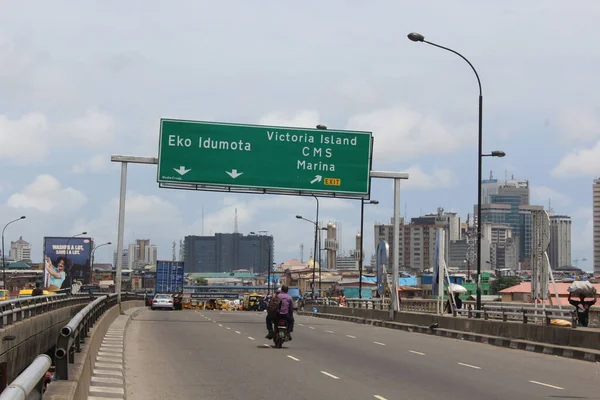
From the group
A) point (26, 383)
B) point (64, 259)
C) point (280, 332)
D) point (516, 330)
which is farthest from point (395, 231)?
point (64, 259)

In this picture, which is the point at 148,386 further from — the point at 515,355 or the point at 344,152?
the point at 344,152

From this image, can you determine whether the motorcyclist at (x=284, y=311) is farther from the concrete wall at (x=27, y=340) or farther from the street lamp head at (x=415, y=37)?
the street lamp head at (x=415, y=37)

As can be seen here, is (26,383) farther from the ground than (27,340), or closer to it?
farther from the ground

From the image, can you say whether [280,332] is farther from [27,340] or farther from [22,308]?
[22,308]

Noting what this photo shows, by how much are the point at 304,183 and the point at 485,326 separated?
11.0 meters

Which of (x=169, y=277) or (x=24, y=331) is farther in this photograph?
(x=169, y=277)

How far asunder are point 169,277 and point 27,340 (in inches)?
2639

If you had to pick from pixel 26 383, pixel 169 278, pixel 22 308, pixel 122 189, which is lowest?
Answer: pixel 169 278

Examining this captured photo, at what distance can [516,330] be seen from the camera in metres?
29.0

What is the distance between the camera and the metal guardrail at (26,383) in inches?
193

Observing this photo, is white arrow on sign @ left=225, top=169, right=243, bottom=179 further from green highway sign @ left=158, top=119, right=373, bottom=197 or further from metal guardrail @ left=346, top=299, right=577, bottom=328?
metal guardrail @ left=346, top=299, right=577, bottom=328

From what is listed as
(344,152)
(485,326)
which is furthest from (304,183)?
(485,326)

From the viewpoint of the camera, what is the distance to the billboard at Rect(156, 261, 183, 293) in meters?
89.4

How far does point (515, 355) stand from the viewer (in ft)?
82.2
